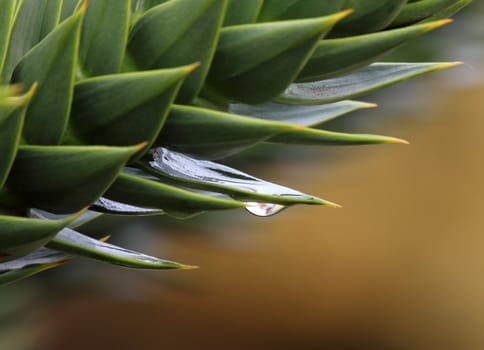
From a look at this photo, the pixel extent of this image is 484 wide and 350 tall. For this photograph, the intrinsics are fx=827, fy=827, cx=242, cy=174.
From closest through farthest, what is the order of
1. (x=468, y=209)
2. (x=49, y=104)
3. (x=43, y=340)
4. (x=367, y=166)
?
1. (x=49, y=104)
2. (x=43, y=340)
3. (x=367, y=166)
4. (x=468, y=209)

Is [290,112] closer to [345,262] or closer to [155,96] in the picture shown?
[155,96]

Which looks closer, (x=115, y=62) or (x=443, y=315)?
(x=115, y=62)

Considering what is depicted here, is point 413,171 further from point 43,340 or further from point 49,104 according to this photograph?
point 49,104

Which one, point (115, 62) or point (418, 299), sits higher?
point (115, 62)

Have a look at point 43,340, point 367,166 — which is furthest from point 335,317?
point 43,340

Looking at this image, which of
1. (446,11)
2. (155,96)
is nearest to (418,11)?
(446,11)

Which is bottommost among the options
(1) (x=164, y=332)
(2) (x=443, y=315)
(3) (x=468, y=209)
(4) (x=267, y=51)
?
(1) (x=164, y=332)

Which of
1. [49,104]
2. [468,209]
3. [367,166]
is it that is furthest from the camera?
[468,209]

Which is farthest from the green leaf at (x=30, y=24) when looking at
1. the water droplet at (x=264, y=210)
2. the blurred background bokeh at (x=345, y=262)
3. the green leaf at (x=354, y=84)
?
the blurred background bokeh at (x=345, y=262)
